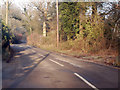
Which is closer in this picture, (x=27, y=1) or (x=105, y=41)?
(x=105, y=41)

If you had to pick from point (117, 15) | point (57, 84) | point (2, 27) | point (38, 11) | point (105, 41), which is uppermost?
point (38, 11)

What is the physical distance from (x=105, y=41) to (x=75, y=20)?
9094 mm

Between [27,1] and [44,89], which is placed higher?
[27,1]

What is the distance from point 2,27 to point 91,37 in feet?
37.7

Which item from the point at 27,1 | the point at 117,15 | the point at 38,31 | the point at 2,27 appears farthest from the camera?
the point at 38,31

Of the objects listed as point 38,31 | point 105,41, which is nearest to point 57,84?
point 105,41

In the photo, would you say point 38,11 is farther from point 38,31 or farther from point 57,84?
point 57,84

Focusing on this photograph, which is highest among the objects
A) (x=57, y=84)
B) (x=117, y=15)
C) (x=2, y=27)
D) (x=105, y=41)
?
(x=117, y=15)

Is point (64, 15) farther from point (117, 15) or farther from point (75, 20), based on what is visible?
point (117, 15)

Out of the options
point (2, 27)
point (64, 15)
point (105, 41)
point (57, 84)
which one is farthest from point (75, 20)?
point (57, 84)

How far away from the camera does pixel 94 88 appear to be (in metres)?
6.37

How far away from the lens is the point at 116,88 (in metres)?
6.38

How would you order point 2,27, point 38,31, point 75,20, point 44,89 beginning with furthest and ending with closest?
point 38,31 → point 75,20 → point 2,27 → point 44,89

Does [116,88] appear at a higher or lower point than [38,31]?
lower
